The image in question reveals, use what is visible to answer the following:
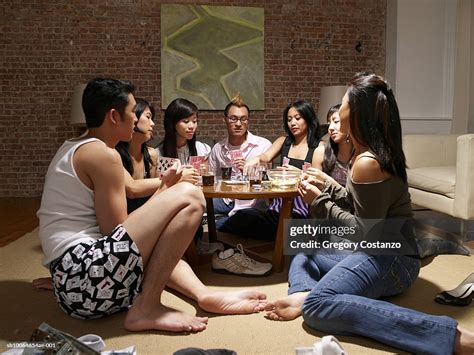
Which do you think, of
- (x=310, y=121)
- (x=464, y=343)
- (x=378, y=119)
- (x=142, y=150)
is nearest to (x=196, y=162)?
(x=142, y=150)

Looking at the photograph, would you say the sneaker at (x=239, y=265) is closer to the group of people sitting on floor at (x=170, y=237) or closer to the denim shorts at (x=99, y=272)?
the group of people sitting on floor at (x=170, y=237)

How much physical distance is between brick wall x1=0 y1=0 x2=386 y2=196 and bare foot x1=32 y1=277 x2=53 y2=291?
3584mm

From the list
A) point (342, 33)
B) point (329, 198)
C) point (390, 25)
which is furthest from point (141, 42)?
point (329, 198)

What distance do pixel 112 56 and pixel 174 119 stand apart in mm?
2771

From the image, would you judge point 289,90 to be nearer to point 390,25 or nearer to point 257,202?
point 390,25

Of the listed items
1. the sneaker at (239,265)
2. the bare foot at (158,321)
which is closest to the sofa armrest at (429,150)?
the sneaker at (239,265)

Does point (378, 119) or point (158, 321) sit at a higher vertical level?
point (378, 119)

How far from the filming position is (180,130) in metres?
3.53

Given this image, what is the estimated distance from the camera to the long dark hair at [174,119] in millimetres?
3486

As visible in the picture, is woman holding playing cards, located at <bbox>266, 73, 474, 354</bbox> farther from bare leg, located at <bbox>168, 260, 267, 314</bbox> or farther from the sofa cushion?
the sofa cushion

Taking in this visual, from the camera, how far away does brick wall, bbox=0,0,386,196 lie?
577 cm

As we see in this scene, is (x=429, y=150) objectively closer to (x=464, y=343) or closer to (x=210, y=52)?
(x=210, y=52)

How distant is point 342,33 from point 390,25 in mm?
616

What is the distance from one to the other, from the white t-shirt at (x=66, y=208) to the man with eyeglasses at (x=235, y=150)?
5.70 ft
